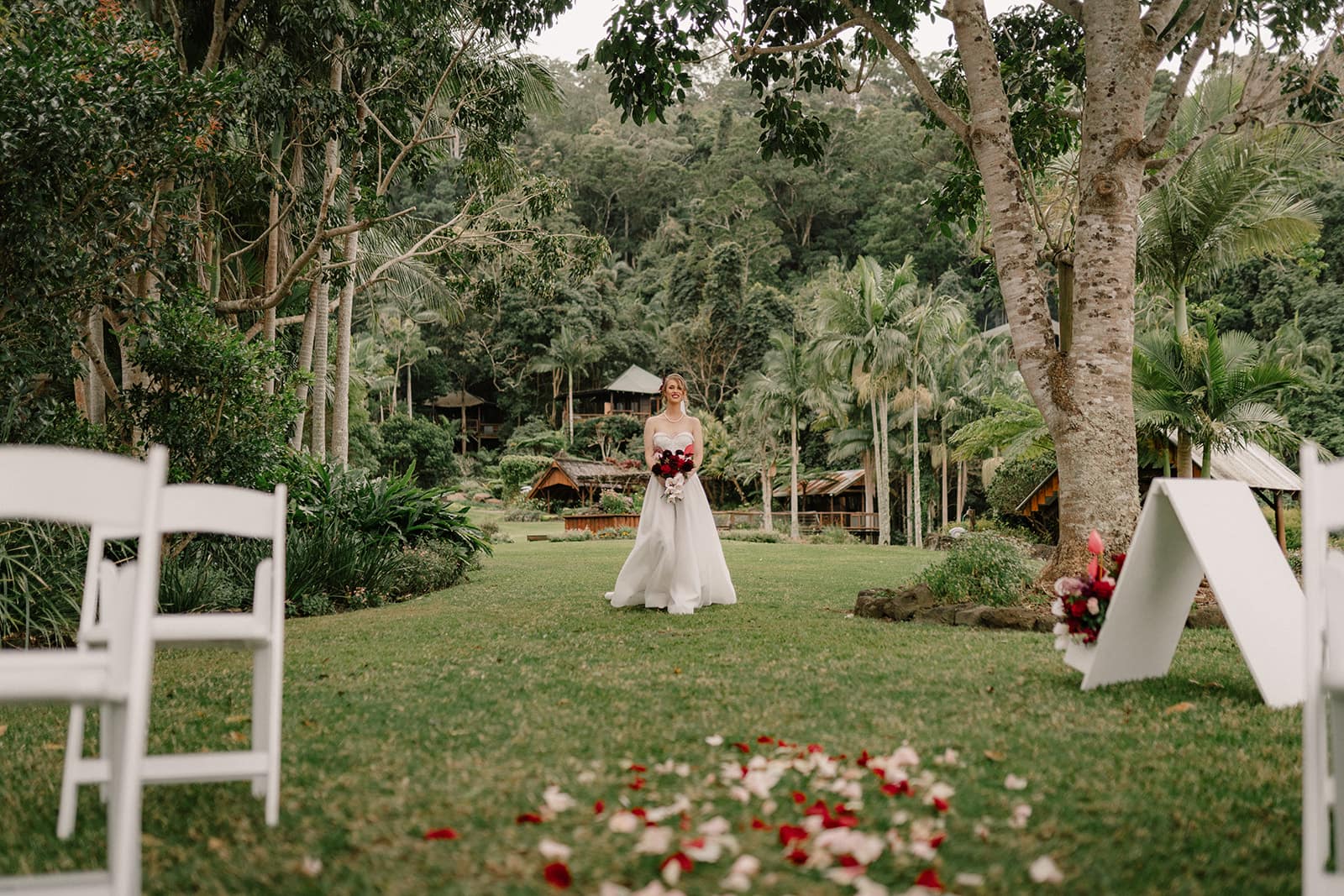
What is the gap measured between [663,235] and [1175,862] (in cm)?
6196

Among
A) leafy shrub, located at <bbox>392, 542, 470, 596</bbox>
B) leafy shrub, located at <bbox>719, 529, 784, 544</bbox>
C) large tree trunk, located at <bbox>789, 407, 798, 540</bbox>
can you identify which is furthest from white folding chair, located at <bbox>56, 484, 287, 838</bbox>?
large tree trunk, located at <bbox>789, 407, 798, 540</bbox>

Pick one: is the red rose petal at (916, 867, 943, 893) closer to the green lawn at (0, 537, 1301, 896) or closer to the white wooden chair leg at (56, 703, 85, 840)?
the green lawn at (0, 537, 1301, 896)

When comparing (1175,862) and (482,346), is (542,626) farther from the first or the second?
(482,346)

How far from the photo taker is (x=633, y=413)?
184 ft

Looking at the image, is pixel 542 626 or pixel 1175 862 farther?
pixel 542 626

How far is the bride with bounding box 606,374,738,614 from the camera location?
30.7ft

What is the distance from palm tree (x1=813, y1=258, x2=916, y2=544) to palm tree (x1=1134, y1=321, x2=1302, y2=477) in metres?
15.9

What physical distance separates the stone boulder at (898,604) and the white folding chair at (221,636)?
20.5 ft

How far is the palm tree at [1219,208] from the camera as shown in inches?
635

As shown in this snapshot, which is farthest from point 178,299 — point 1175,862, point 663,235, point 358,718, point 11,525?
point 663,235

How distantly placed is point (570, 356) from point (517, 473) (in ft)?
31.6

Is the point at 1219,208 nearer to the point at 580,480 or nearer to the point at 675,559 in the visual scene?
the point at 675,559

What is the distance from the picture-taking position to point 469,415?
205ft

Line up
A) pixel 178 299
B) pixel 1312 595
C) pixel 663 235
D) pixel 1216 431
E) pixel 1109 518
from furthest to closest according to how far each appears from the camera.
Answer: pixel 663 235 → pixel 1216 431 → pixel 178 299 → pixel 1109 518 → pixel 1312 595
